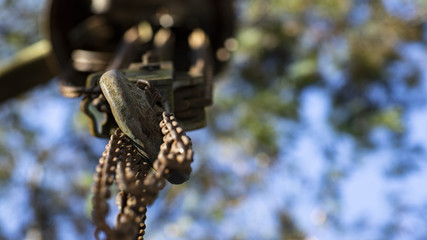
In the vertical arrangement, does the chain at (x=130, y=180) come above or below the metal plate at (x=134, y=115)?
below

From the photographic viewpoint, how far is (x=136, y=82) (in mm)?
1687

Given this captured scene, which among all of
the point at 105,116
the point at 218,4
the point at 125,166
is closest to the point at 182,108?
the point at 105,116

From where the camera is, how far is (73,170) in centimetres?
656

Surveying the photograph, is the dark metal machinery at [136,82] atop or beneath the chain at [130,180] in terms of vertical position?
atop

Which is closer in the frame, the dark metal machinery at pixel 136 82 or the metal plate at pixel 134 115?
the dark metal machinery at pixel 136 82

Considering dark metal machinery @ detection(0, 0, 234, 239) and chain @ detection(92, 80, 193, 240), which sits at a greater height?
dark metal machinery @ detection(0, 0, 234, 239)

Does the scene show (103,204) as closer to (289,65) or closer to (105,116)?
(105,116)

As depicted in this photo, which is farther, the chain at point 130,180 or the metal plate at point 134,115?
the metal plate at point 134,115

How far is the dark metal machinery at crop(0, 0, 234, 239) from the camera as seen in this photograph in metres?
1.25

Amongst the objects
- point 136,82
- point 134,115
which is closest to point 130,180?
point 134,115

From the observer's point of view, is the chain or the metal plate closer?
the chain

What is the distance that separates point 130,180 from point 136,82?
56cm

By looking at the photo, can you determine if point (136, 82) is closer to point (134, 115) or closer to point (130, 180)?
point (134, 115)

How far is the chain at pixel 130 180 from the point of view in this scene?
46.3 inches
